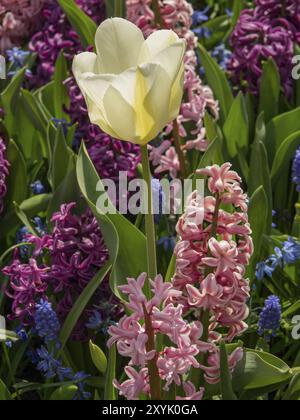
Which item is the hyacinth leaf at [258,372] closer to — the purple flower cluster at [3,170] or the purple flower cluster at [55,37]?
the purple flower cluster at [3,170]

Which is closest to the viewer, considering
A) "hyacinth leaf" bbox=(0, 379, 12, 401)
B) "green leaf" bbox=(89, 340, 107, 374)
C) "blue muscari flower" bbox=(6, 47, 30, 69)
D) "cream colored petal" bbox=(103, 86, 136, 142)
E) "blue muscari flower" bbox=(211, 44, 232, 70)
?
"cream colored petal" bbox=(103, 86, 136, 142)

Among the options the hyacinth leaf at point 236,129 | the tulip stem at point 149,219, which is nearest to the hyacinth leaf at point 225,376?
the tulip stem at point 149,219

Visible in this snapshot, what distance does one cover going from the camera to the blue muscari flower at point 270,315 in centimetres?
199

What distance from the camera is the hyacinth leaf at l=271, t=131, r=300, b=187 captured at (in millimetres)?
2568

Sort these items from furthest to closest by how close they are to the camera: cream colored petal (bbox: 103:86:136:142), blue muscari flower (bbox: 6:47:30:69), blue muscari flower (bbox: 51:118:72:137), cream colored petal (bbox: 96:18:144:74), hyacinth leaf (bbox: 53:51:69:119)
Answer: blue muscari flower (bbox: 6:47:30:69) → hyacinth leaf (bbox: 53:51:69:119) → blue muscari flower (bbox: 51:118:72:137) → cream colored petal (bbox: 96:18:144:74) → cream colored petal (bbox: 103:86:136:142)

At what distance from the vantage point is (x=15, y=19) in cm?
317

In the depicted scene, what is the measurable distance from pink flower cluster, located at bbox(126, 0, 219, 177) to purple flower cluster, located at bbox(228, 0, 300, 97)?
26cm

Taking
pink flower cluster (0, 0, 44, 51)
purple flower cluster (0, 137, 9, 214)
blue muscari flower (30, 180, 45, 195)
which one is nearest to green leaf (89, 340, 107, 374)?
purple flower cluster (0, 137, 9, 214)

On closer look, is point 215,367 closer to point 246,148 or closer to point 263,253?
point 263,253

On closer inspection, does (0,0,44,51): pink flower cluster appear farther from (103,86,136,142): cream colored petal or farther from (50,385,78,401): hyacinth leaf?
(103,86,136,142): cream colored petal

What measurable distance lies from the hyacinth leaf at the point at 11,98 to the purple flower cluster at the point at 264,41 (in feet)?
2.03

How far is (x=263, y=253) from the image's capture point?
7.82ft

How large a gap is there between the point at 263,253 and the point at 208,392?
52 centimetres
